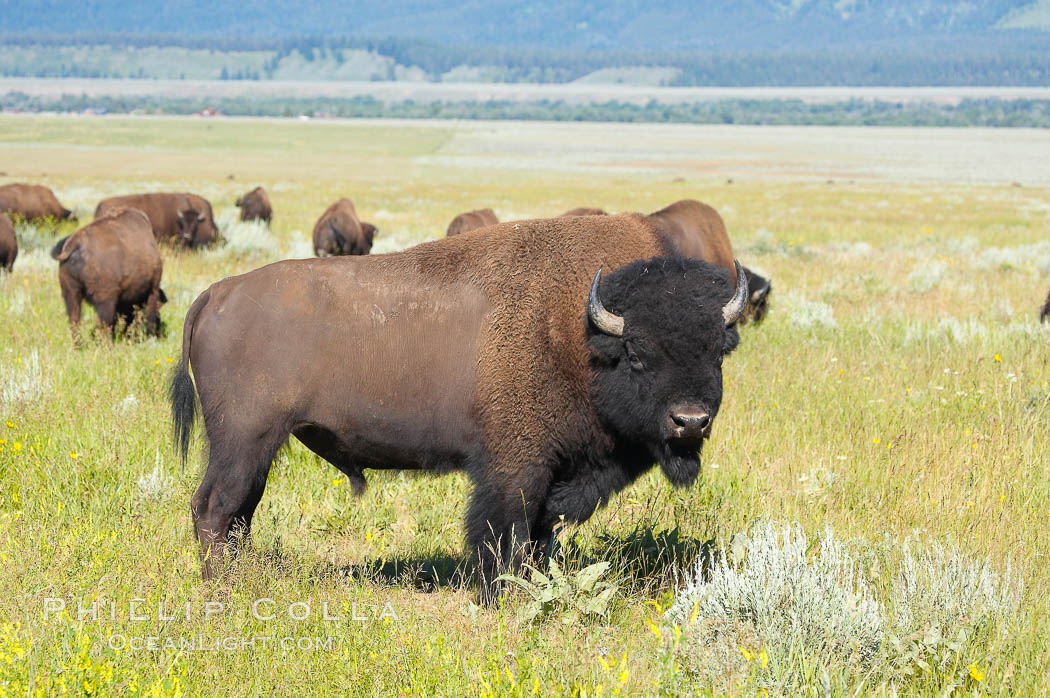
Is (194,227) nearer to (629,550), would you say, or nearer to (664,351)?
(629,550)

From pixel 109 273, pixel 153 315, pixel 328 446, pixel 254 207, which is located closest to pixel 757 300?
pixel 153 315

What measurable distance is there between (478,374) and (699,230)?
7659 mm

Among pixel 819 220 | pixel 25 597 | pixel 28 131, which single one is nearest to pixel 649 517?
pixel 25 597

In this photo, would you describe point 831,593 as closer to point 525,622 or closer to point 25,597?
point 525,622

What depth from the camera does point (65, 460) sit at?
611 cm

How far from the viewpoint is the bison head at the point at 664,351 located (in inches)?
177

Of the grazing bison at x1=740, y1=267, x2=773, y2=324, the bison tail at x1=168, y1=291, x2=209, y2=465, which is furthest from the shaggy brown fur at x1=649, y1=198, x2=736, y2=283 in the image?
the bison tail at x1=168, y1=291, x2=209, y2=465

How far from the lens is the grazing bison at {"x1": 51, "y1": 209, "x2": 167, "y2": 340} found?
33.8ft

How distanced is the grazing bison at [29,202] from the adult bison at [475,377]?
1912cm

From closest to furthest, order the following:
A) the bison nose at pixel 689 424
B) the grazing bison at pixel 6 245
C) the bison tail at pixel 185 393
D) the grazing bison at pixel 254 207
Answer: the bison nose at pixel 689 424 < the bison tail at pixel 185 393 < the grazing bison at pixel 6 245 < the grazing bison at pixel 254 207

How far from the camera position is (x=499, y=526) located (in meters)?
4.68

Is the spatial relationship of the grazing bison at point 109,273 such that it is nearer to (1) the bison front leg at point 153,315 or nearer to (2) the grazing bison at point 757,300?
(1) the bison front leg at point 153,315

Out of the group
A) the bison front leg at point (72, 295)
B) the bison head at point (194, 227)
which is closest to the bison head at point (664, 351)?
the bison front leg at point (72, 295)

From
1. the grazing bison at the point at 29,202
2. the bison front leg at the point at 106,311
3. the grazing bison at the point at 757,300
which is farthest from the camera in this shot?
the grazing bison at the point at 29,202
